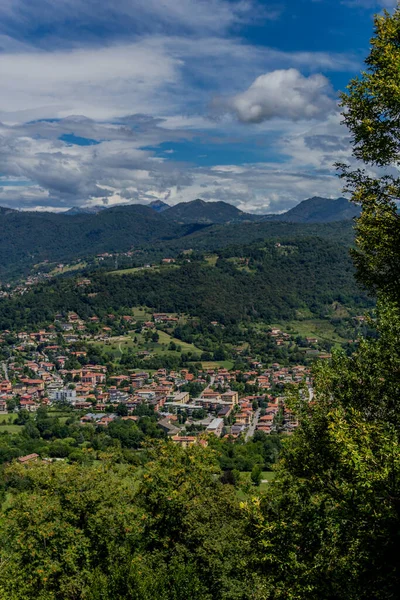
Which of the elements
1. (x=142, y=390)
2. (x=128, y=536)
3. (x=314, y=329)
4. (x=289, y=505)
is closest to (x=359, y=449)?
(x=289, y=505)

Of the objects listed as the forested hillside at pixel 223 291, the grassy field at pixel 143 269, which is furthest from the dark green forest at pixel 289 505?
the grassy field at pixel 143 269

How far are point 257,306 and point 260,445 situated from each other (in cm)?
7089

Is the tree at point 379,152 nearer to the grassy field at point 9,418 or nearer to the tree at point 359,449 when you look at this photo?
the tree at point 359,449

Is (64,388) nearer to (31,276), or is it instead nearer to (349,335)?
(349,335)

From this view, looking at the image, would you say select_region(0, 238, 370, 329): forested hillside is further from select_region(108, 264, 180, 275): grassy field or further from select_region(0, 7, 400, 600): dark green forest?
select_region(0, 7, 400, 600): dark green forest

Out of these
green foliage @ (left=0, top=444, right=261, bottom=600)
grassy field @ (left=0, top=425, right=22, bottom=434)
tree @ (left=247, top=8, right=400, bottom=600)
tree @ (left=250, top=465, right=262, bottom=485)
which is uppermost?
tree @ (left=247, top=8, right=400, bottom=600)

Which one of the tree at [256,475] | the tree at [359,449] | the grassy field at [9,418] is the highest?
the tree at [359,449]

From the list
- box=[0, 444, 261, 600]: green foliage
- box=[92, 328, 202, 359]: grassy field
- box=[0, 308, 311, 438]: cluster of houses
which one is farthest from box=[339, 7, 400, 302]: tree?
box=[92, 328, 202, 359]: grassy field

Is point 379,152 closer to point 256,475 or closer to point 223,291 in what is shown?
point 256,475

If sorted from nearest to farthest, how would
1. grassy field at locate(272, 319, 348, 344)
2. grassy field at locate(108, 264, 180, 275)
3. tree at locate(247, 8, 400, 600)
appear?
tree at locate(247, 8, 400, 600), grassy field at locate(272, 319, 348, 344), grassy field at locate(108, 264, 180, 275)

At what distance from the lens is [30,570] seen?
1372cm

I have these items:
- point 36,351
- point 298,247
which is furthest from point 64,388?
point 298,247

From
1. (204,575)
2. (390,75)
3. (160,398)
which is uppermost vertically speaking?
(390,75)

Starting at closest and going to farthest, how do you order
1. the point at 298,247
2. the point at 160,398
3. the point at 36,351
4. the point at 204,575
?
the point at 204,575
the point at 160,398
the point at 36,351
the point at 298,247
